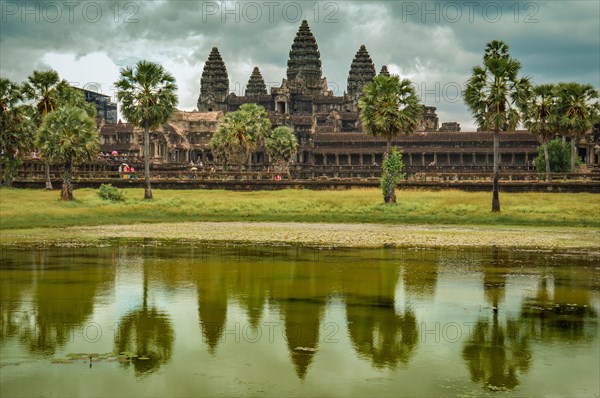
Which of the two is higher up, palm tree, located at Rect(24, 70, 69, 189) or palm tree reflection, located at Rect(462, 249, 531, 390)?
palm tree, located at Rect(24, 70, 69, 189)

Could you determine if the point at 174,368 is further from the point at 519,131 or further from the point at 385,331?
the point at 519,131

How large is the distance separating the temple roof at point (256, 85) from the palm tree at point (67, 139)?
10311 cm

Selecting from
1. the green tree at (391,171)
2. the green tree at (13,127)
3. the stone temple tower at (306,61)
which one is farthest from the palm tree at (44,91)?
the stone temple tower at (306,61)

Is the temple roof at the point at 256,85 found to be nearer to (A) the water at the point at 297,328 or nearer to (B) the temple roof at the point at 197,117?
(B) the temple roof at the point at 197,117

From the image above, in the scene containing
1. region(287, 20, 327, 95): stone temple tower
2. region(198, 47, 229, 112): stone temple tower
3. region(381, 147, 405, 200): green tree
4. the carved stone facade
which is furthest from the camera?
region(198, 47, 229, 112): stone temple tower

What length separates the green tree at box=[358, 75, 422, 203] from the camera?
57.9 meters

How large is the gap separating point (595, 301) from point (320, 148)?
10377cm

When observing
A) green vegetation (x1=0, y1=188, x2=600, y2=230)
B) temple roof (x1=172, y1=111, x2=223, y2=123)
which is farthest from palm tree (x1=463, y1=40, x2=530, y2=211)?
temple roof (x1=172, y1=111, x2=223, y2=123)

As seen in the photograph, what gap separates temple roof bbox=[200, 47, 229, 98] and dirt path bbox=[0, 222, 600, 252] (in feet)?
398

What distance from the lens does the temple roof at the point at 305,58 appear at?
513 feet

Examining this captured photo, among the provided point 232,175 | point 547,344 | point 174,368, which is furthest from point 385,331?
point 232,175

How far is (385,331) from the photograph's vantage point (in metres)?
15.6

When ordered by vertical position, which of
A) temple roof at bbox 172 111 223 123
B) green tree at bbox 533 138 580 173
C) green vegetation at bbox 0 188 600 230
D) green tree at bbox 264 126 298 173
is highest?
temple roof at bbox 172 111 223 123

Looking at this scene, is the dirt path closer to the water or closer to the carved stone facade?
the water
